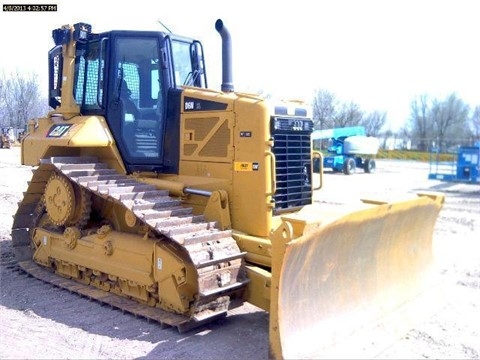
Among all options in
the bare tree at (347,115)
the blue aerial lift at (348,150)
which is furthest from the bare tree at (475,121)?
the blue aerial lift at (348,150)

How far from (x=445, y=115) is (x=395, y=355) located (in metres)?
76.5

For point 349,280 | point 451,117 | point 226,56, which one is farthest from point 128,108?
point 451,117

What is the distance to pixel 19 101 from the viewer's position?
2845 centimetres

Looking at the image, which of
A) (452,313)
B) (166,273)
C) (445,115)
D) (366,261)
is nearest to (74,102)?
(166,273)

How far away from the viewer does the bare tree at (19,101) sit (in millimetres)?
27297

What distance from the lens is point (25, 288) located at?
627 cm

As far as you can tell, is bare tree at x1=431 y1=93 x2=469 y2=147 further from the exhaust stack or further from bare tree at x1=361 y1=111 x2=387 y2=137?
the exhaust stack

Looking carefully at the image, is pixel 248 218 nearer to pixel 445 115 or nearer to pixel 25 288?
pixel 25 288

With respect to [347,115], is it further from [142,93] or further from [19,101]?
[142,93]

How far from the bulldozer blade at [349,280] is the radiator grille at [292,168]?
3.68 ft

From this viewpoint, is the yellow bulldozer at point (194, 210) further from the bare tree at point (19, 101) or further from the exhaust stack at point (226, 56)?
the bare tree at point (19, 101)

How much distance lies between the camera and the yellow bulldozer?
4.52 m

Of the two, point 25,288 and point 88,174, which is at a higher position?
point 88,174

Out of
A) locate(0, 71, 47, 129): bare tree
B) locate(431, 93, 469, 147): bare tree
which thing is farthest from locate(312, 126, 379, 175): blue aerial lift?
locate(431, 93, 469, 147): bare tree
